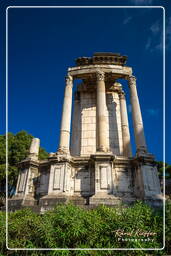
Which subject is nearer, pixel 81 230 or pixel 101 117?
pixel 81 230

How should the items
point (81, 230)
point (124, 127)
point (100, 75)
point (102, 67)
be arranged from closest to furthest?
point (81, 230)
point (100, 75)
point (102, 67)
point (124, 127)

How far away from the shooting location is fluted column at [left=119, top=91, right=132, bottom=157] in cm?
1623

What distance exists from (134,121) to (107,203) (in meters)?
6.89

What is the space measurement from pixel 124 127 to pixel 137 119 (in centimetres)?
260

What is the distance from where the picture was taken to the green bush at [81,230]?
20.0 feet

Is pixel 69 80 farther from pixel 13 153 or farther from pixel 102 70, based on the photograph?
pixel 13 153

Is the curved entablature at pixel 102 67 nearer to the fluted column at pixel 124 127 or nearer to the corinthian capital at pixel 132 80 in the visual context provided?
the corinthian capital at pixel 132 80

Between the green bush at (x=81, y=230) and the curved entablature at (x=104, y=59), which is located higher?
the curved entablature at (x=104, y=59)

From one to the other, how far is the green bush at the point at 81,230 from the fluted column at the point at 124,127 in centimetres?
916

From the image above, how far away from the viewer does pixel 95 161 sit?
1205cm

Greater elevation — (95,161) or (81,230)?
(95,161)

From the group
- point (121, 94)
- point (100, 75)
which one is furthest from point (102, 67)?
point (121, 94)

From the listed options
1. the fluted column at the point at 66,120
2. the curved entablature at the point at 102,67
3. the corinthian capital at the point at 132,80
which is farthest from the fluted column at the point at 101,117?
the corinthian capital at the point at 132,80

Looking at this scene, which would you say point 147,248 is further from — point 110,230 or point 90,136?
point 90,136
